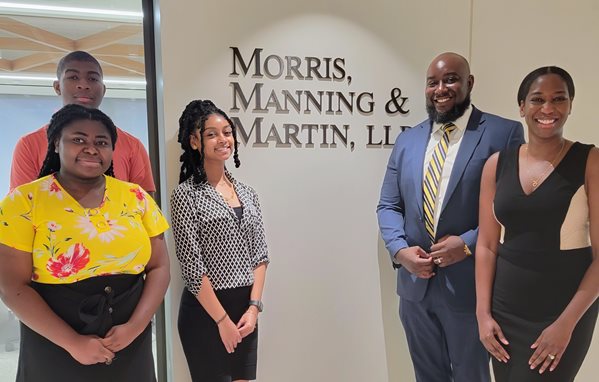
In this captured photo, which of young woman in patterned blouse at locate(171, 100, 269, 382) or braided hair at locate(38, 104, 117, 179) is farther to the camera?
young woman in patterned blouse at locate(171, 100, 269, 382)

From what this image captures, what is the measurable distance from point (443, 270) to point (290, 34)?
145 cm

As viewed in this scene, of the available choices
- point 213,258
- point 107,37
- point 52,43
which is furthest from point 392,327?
point 52,43

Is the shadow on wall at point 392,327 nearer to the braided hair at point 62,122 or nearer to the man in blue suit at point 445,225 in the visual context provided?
the man in blue suit at point 445,225

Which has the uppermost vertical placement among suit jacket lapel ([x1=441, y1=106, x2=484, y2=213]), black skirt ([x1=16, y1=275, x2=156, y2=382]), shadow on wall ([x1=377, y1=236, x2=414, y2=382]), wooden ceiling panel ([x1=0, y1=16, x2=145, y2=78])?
wooden ceiling panel ([x1=0, y1=16, x2=145, y2=78])

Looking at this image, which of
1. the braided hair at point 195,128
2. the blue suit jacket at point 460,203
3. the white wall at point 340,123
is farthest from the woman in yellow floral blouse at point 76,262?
the blue suit jacket at point 460,203

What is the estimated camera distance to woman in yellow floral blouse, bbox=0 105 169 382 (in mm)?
1457

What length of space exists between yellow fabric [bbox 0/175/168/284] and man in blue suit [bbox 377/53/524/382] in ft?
4.05

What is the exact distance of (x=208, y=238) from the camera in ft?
6.63

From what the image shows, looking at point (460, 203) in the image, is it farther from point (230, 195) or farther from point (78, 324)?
point (78, 324)

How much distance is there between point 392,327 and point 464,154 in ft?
3.94

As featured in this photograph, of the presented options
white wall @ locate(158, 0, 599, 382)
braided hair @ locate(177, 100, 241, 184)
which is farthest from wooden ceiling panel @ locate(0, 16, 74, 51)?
braided hair @ locate(177, 100, 241, 184)

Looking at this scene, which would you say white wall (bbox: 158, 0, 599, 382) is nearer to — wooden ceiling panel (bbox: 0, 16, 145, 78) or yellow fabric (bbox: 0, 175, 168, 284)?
wooden ceiling panel (bbox: 0, 16, 145, 78)

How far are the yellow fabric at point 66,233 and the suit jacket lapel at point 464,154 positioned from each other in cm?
135

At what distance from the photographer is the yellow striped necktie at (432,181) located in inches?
82.6
